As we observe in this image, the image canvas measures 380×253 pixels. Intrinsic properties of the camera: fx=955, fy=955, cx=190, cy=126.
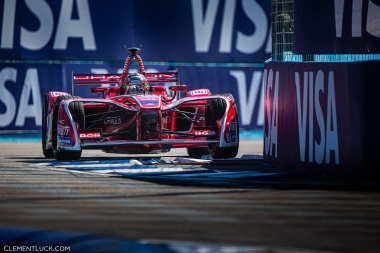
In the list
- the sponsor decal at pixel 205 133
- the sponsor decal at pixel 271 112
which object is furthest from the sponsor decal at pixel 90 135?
the sponsor decal at pixel 271 112

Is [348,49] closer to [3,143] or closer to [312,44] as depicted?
[312,44]

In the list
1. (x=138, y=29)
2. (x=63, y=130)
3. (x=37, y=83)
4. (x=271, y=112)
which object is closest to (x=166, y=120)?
(x=63, y=130)

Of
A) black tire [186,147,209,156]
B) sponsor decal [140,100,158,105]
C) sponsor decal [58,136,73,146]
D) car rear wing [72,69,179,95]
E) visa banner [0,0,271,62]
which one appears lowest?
black tire [186,147,209,156]

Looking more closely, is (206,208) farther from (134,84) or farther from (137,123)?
(134,84)

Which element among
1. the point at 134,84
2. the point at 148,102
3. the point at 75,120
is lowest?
the point at 75,120

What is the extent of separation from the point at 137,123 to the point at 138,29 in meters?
7.73

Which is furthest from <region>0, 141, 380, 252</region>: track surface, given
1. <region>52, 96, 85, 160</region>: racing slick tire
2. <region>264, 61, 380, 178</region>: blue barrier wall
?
<region>52, 96, 85, 160</region>: racing slick tire

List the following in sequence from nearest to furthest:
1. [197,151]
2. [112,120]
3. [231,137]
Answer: [231,137] → [112,120] → [197,151]

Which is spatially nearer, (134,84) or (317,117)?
(317,117)

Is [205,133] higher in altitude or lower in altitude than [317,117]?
lower

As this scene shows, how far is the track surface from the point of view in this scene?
6.13 m

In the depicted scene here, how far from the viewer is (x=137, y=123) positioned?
13789 mm

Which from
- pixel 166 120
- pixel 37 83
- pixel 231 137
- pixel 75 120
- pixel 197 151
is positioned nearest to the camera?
pixel 75 120

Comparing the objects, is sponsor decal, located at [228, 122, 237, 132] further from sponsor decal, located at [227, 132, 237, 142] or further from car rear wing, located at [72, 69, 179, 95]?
car rear wing, located at [72, 69, 179, 95]
